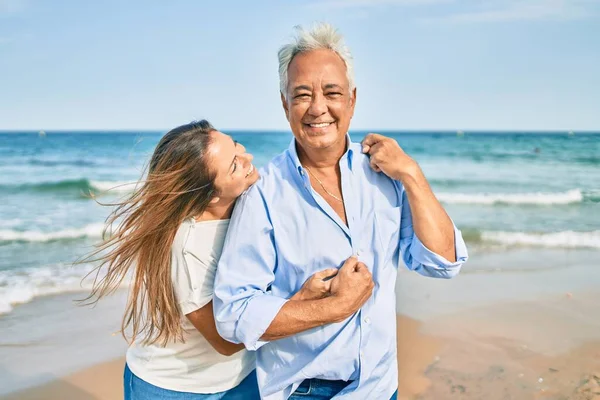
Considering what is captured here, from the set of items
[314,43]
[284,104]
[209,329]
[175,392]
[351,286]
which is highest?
[314,43]

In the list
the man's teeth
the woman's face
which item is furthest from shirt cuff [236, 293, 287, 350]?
the man's teeth

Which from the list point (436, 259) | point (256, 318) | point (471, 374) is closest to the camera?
point (256, 318)

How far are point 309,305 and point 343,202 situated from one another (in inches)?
17.6

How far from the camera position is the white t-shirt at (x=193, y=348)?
2.47 meters

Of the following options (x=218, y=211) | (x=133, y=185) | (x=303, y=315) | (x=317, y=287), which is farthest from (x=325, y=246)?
(x=133, y=185)

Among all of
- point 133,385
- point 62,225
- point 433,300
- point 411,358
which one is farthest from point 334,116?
point 62,225

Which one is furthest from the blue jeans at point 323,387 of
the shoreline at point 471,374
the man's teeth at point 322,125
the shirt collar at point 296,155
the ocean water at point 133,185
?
the shoreline at point 471,374

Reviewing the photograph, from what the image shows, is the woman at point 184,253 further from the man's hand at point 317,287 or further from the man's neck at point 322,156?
the man's neck at point 322,156

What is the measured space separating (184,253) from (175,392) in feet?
2.00

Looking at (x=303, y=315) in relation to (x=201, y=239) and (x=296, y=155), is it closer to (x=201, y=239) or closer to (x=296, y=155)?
(x=201, y=239)

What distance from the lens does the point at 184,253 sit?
2459 mm

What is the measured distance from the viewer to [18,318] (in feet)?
20.3

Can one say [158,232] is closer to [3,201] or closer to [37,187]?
[3,201]

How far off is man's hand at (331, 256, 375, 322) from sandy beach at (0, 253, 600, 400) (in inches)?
102
